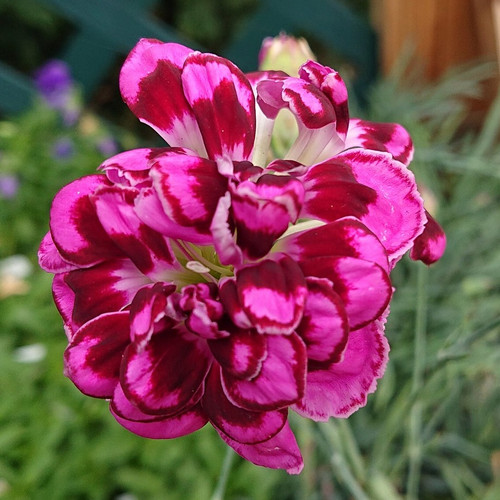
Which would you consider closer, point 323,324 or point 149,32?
point 323,324

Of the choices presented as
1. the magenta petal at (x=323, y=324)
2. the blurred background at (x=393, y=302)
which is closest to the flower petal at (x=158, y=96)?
the magenta petal at (x=323, y=324)

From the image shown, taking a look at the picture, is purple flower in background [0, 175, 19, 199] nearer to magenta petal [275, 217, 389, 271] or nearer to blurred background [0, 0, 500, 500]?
blurred background [0, 0, 500, 500]

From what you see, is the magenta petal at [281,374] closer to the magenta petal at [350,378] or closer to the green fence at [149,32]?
the magenta petal at [350,378]

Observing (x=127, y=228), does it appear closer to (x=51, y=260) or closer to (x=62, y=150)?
(x=51, y=260)

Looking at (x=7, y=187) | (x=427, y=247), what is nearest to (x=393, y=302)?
(x=427, y=247)

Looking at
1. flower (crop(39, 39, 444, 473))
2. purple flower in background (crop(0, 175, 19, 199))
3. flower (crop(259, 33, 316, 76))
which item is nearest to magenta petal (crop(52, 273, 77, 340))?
flower (crop(39, 39, 444, 473))

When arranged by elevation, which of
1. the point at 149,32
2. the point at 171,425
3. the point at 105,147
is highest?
the point at 171,425
